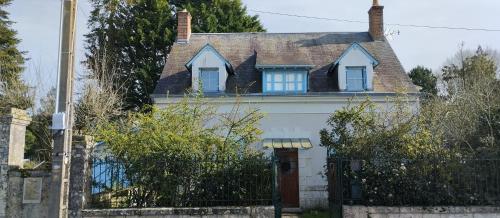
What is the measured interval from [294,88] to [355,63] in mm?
2518

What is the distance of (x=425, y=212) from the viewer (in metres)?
10.5

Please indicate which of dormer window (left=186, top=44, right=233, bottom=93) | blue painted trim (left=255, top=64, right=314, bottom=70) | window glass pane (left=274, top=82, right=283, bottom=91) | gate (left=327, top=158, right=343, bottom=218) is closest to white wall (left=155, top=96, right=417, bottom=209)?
window glass pane (left=274, top=82, right=283, bottom=91)

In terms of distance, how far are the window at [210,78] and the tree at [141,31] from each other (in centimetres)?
919

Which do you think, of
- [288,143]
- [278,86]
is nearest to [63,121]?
[288,143]

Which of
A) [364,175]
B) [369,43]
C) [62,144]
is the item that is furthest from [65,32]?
[369,43]

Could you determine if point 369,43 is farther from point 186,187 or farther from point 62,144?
point 62,144

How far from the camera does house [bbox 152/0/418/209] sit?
17.5 m

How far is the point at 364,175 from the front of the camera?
1089cm

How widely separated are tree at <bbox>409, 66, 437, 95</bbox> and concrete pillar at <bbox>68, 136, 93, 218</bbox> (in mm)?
27536

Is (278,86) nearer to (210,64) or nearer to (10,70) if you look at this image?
(210,64)

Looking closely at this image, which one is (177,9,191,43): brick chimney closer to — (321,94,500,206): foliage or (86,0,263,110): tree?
(86,0,263,110): tree

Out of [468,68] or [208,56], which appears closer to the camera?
[208,56]

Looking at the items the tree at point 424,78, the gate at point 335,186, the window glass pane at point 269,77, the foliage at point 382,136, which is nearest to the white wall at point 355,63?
the window glass pane at point 269,77

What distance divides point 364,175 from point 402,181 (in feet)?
2.74
